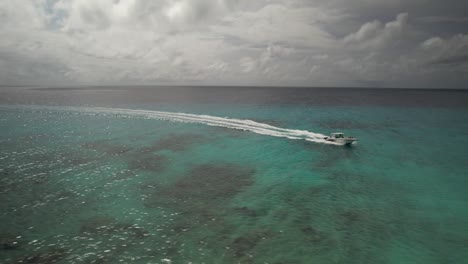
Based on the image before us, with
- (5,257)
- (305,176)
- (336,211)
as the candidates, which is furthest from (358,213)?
(5,257)

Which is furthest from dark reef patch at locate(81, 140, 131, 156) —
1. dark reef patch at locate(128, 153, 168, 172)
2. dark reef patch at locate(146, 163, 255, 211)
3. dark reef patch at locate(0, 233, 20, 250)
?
dark reef patch at locate(0, 233, 20, 250)

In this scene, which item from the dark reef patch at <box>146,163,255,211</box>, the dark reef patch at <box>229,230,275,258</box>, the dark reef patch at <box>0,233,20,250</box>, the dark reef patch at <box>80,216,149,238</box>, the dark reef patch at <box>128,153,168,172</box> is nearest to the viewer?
the dark reef patch at <box>229,230,275,258</box>

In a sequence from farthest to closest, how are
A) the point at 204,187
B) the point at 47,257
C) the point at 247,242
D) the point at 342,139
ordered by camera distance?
1. the point at 342,139
2. the point at 204,187
3. the point at 247,242
4. the point at 47,257

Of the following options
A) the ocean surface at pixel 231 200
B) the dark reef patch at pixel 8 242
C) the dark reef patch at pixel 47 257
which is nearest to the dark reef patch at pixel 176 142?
the ocean surface at pixel 231 200

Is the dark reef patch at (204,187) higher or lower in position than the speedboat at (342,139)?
lower

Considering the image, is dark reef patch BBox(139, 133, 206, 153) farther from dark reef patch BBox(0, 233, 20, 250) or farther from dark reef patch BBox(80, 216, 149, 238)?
dark reef patch BBox(0, 233, 20, 250)

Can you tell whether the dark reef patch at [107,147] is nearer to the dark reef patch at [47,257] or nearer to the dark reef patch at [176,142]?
the dark reef patch at [176,142]

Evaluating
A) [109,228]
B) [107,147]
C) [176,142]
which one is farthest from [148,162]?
[109,228]

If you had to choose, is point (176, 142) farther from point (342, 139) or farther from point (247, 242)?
point (247, 242)

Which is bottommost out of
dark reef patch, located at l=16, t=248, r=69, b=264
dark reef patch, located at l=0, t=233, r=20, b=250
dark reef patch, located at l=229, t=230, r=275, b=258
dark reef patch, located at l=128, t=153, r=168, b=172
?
dark reef patch, located at l=229, t=230, r=275, b=258
